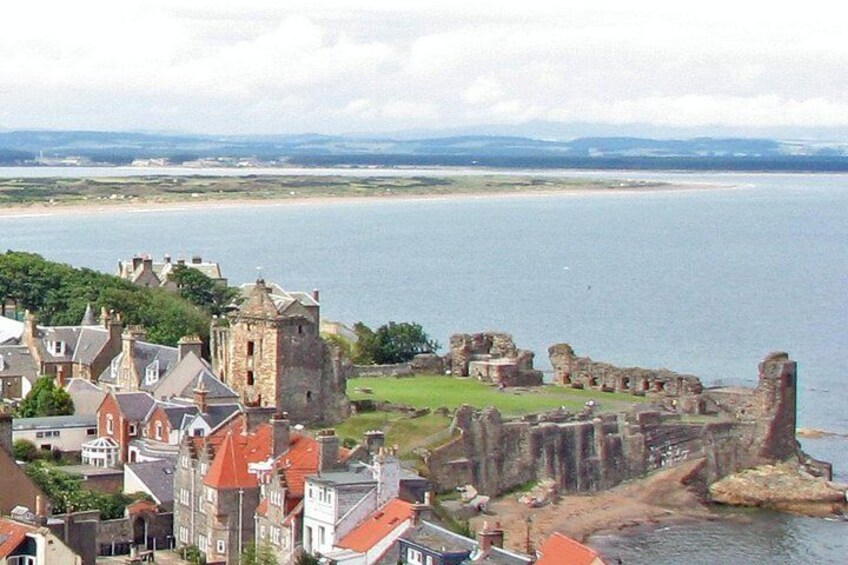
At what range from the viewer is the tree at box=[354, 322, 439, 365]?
75188 mm

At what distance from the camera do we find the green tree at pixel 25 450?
174 ft

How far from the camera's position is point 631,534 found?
56281 millimetres

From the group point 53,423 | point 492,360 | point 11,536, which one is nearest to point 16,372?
point 53,423

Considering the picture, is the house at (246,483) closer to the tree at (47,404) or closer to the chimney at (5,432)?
the chimney at (5,432)

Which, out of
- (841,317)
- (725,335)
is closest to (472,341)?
(725,335)

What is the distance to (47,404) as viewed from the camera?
57594mm

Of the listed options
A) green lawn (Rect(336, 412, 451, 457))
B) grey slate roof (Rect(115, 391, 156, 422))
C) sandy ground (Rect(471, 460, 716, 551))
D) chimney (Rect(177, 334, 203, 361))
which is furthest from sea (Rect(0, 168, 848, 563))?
chimney (Rect(177, 334, 203, 361))

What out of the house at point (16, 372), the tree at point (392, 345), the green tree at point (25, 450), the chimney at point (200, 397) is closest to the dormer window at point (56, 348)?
the house at point (16, 372)

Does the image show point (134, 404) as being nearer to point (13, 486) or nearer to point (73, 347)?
point (73, 347)

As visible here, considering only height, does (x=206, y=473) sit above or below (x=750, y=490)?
above

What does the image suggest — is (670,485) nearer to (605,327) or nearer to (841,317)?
(605,327)

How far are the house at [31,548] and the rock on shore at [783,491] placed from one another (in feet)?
101

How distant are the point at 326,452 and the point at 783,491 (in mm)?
23156

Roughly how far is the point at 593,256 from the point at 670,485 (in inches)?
4913
